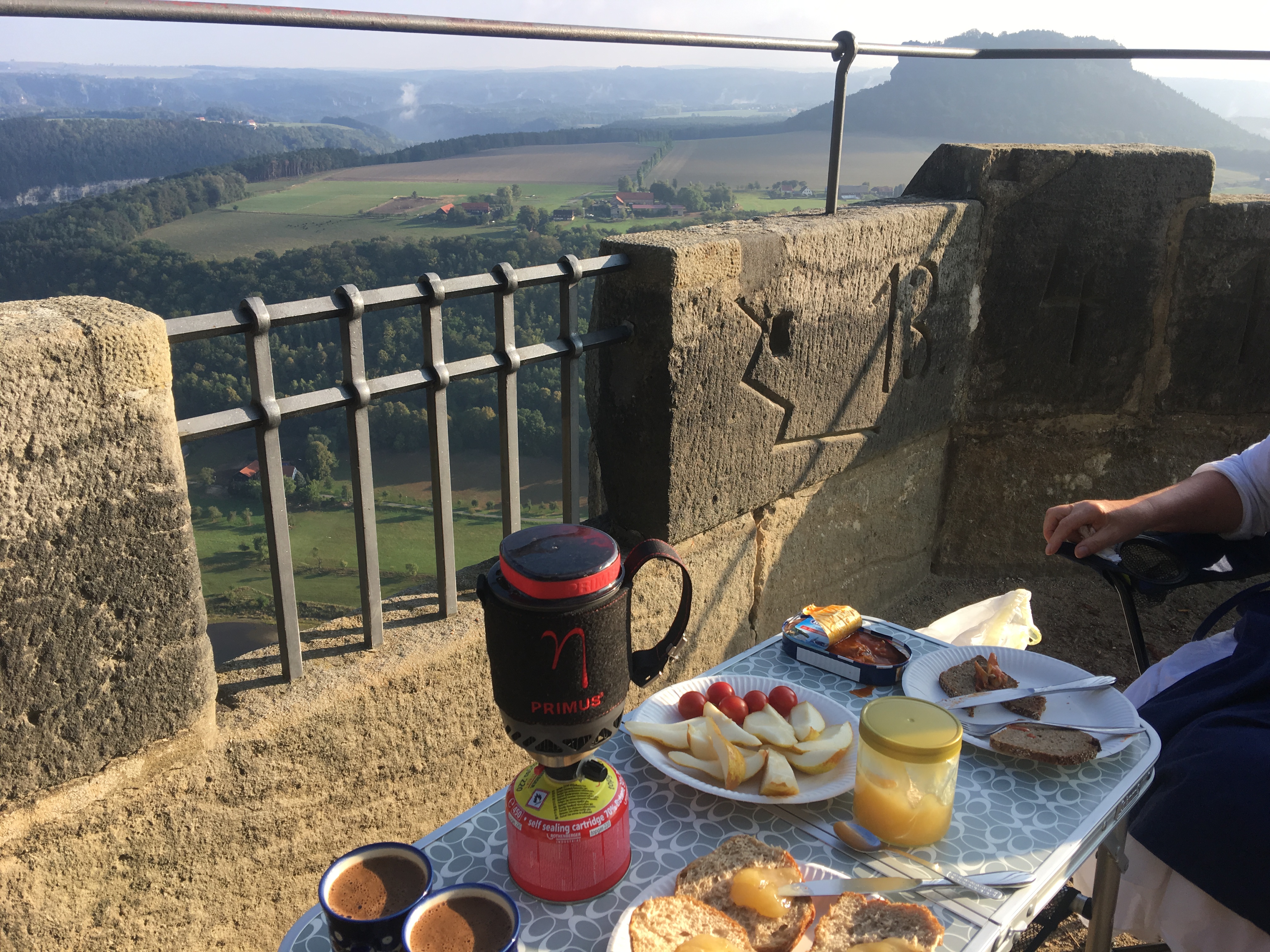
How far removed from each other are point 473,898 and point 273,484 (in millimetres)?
968

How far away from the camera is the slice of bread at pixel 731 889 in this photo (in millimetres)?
988

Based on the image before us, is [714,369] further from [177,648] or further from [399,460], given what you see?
[399,460]

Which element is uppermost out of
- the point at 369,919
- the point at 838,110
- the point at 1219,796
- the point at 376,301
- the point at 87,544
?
the point at 838,110

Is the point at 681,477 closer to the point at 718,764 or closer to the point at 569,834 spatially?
the point at 718,764

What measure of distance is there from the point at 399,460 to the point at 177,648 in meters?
4.06

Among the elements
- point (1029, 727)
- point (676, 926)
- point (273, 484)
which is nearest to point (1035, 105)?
point (1029, 727)

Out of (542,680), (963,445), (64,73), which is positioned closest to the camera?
(542,680)

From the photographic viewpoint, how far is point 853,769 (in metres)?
1.27

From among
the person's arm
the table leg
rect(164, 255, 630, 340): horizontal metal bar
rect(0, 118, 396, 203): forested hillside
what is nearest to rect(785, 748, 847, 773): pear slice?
the table leg

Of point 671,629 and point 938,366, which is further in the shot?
point 938,366

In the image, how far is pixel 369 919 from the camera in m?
0.90

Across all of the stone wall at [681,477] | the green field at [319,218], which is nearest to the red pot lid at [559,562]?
the stone wall at [681,477]

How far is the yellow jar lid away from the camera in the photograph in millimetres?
1100

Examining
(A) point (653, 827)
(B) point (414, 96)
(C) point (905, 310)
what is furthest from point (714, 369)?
(B) point (414, 96)
